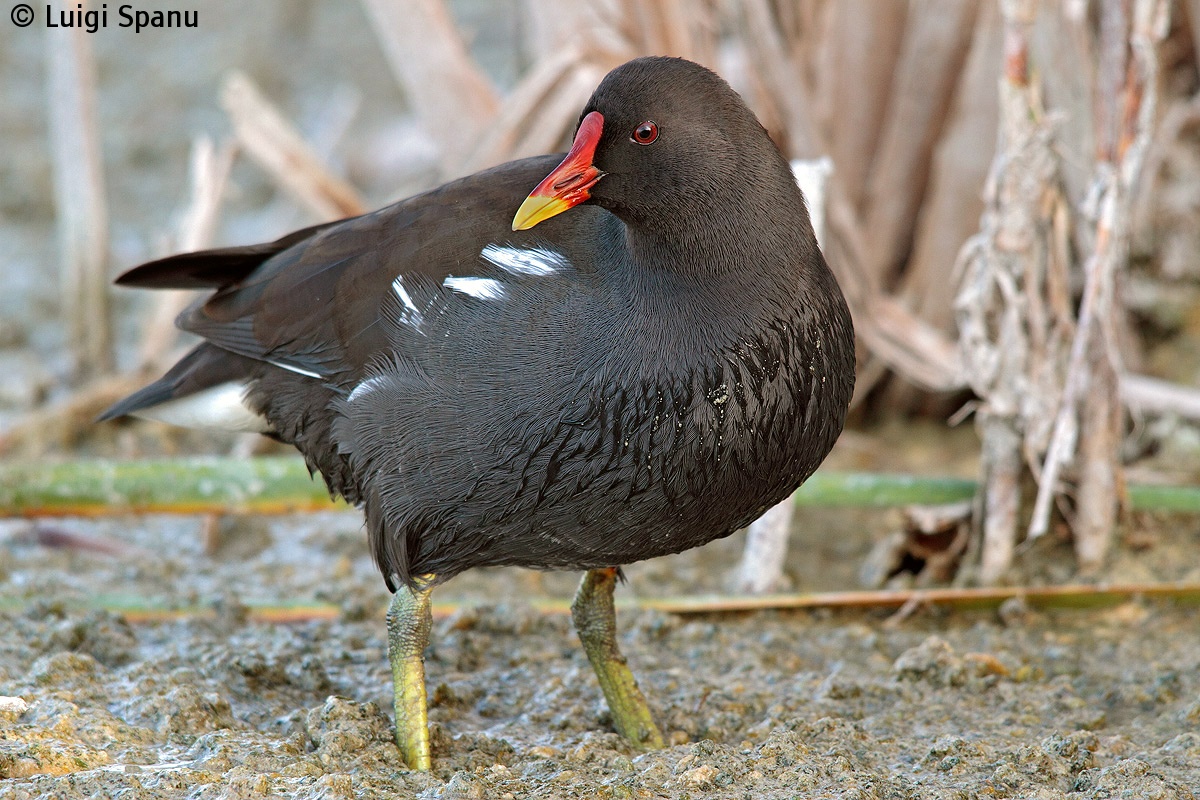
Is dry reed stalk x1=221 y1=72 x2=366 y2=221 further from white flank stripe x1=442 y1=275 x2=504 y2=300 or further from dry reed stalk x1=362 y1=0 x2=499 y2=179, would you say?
white flank stripe x1=442 y1=275 x2=504 y2=300

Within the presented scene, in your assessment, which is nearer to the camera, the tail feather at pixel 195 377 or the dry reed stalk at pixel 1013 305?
the tail feather at pixel 195 377

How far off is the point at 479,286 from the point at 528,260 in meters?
0.10

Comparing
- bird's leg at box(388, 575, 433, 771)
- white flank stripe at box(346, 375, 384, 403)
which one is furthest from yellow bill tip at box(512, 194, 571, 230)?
bird's leg at box(388, 575, 433, 771)

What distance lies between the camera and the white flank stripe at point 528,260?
2.34 metres

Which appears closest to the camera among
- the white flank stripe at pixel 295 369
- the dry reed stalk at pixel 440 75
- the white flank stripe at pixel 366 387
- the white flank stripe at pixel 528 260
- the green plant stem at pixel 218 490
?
the white flank stripe at pixel 528 260

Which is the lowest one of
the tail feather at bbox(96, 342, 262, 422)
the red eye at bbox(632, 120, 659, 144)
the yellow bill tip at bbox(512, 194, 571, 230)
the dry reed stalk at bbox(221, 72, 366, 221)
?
the tail feather at bbox(96, 342, 262, 422)

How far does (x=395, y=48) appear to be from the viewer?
409cm

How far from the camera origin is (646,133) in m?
2.16

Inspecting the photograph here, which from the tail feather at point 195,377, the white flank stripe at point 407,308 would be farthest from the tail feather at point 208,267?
the white flank stripe at point 407,308

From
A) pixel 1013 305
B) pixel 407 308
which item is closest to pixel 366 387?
pixel 407 308

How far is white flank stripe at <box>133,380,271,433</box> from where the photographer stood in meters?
2.87

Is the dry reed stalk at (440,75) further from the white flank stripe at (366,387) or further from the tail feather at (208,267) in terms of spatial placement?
the white flank stripe at (366,387)

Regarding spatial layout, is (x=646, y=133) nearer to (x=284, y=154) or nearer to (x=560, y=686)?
(x=560, y=686)

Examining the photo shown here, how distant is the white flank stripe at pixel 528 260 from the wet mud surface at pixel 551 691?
87cm
